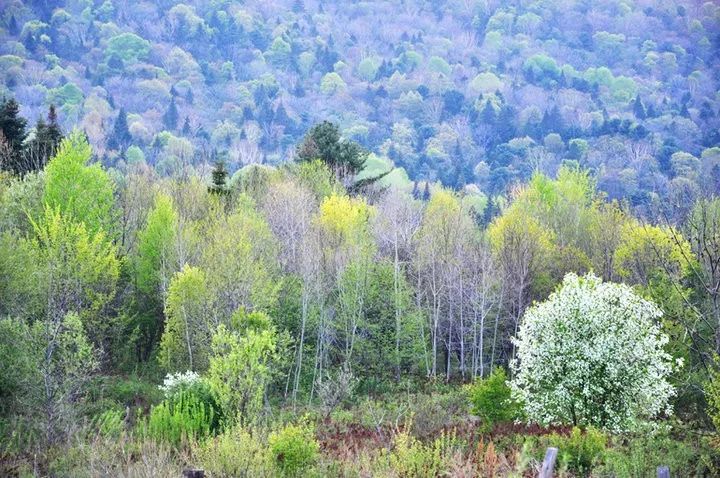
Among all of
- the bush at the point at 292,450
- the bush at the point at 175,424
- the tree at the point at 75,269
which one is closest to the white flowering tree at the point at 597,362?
the bush at the point at 292,450

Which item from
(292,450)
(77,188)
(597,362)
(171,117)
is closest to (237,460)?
(292,450)

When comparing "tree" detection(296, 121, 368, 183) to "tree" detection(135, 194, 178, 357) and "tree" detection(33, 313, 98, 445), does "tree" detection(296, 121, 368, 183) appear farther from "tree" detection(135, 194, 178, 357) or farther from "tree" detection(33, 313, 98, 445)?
"tree" detection(33, 313, 98, 445)

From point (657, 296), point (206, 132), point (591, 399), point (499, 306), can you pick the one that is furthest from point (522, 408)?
point (206, 132)

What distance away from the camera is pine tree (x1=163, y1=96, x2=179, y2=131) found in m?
140

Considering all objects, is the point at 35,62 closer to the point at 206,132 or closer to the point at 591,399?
the point at 206,132

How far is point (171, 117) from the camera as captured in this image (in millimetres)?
141875

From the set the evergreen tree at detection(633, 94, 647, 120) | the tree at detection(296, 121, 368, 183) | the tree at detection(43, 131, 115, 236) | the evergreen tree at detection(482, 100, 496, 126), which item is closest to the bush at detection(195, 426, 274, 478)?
the tree at detection(43, 131, 115, 236)

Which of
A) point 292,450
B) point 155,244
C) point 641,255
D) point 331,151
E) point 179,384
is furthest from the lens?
point 331,151

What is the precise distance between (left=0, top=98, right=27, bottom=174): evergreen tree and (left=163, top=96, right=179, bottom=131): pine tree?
10058cm

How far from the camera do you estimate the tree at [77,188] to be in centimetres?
3127

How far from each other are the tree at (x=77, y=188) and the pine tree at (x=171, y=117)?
110383 millimetres

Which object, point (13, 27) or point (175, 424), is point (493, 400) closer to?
point (175, 424)

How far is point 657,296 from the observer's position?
26516 millimetres

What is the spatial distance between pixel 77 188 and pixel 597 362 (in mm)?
22818
